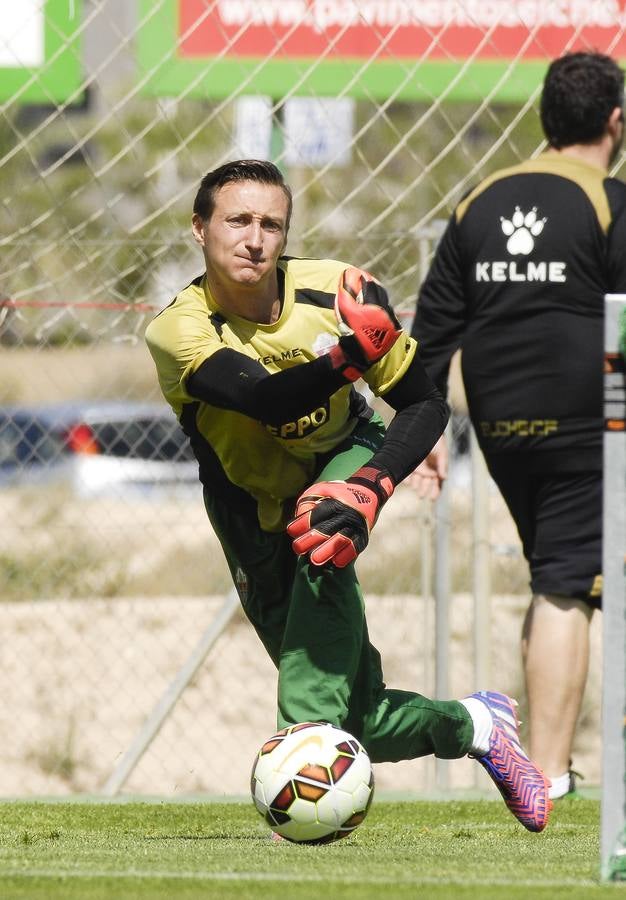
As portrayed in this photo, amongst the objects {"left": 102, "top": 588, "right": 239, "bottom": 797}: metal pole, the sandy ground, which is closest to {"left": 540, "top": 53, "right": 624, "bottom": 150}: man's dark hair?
{"left": 102, "top": 588, "right": 239, "bottom": 797}: metal pole

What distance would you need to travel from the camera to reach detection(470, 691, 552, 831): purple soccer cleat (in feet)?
15.2

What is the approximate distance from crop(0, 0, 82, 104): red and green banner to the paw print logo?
2136mm

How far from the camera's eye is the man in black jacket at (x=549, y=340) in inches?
211

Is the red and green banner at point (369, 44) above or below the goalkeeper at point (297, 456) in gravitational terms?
above

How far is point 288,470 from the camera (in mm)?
4570

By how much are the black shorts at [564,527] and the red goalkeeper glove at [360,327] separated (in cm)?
147

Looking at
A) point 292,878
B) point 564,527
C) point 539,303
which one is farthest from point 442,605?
point 292,878

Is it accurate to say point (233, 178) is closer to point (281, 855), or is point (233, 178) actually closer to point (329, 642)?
point (329, 642)

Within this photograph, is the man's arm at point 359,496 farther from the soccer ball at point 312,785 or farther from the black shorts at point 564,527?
the black shorts at point 564,527

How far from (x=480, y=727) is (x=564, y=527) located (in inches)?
35.7

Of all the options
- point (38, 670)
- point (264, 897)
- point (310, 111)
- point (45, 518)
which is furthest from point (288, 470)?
point (45, 518)

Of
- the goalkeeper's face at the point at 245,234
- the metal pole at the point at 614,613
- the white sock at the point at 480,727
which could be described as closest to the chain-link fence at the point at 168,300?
the goalkeeper's face at the point at 245,234

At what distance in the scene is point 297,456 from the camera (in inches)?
180

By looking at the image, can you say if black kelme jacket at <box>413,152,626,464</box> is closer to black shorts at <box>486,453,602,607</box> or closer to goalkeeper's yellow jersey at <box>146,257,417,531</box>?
black shorts at <box>486,453,602,607</box>
